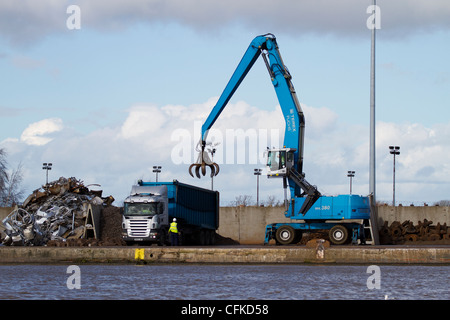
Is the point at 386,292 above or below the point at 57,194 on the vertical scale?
below

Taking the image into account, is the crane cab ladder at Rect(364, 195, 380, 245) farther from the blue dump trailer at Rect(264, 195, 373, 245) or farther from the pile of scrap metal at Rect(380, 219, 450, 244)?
the pile of scrap metal at Rect(380, 219, 450, 244)

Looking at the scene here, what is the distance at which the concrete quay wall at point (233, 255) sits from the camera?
2497 cm

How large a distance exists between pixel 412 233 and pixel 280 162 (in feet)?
32.4

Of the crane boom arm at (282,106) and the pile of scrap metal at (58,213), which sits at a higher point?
the crane boom arm at (282,106)

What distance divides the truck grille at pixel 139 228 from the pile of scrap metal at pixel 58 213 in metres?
4.18

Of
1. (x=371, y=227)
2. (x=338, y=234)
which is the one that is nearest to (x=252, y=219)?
(x=371, y=227)

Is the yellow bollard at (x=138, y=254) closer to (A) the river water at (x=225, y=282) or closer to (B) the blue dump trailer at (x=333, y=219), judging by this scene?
(A) the river water at (x=225, y=282)

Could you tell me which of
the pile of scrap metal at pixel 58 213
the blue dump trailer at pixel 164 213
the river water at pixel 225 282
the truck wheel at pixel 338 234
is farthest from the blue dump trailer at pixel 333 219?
the river water at pixel 225 282

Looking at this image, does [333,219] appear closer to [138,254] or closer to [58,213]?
[138,254]

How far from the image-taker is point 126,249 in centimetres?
2608

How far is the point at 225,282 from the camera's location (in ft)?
61.6
